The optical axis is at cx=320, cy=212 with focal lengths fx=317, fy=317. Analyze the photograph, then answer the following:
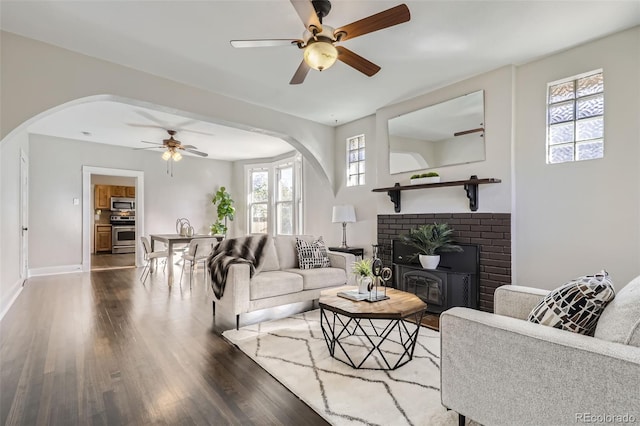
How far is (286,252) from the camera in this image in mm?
4059

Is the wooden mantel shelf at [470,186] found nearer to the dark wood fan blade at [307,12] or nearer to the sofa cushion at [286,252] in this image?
the sofa cushion at [286,252]

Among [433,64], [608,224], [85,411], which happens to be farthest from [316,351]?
[433,64]

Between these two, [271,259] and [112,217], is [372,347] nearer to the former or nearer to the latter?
[271,259]

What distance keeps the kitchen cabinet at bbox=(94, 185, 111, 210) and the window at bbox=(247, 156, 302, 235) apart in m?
5.25

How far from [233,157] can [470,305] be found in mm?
6601

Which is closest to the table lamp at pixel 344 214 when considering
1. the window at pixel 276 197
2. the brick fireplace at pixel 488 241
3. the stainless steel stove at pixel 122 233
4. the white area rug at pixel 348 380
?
the brick fireplace at pixel 488 241

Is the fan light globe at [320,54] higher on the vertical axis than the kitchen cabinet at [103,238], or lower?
higher

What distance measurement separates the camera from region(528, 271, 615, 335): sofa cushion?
1.36 meters

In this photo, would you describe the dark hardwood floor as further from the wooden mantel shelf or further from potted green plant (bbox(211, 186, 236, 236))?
potted green plant (bbox(211, 186, 236, 236))

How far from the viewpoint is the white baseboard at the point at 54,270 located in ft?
19.6

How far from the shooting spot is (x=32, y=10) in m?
2.46

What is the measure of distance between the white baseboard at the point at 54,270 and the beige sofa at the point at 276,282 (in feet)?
14.8

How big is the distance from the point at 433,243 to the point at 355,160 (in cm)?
220

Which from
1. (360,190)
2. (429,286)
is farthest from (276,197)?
(429,286)
